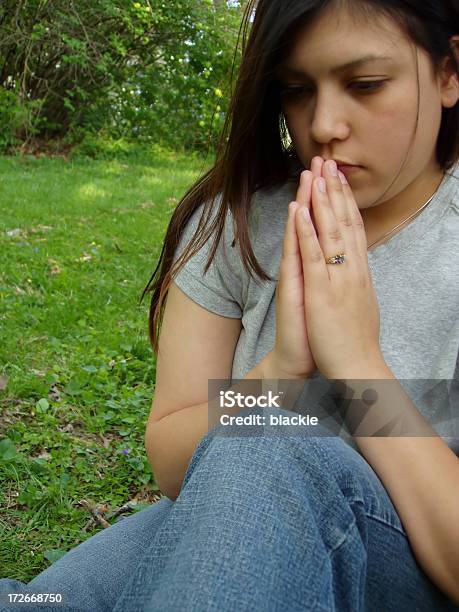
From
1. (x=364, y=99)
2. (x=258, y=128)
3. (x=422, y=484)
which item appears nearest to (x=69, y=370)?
(x=258, y=128)

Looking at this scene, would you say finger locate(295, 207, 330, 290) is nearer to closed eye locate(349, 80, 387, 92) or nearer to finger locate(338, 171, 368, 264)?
finger locate(338, 171, 368, 264)

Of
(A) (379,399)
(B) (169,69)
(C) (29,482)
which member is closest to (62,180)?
(B) (169,69)

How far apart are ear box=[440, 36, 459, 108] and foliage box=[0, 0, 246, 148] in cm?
719

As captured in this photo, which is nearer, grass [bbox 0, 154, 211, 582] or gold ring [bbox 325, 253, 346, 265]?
gold ring [bbox 325, 253, 346, 265]

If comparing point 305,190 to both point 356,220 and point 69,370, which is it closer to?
point 356,220

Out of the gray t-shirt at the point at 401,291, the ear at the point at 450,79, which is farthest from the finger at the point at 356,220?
the ear at the point at 450,79

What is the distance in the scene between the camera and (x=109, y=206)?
642 centimetres

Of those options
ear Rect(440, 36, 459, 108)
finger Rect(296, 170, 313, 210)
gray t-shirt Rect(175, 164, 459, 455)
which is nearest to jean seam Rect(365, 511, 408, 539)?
gray t-shirt Rect(175, 164, 459, 455)

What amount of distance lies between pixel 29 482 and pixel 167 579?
1.56 metres

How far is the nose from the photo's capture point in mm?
1405

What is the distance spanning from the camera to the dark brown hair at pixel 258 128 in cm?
138

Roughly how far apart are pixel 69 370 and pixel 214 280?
1.80 m

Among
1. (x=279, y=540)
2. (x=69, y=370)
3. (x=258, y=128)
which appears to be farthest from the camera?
(x=69, y=370)

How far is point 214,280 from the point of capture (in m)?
1.59
